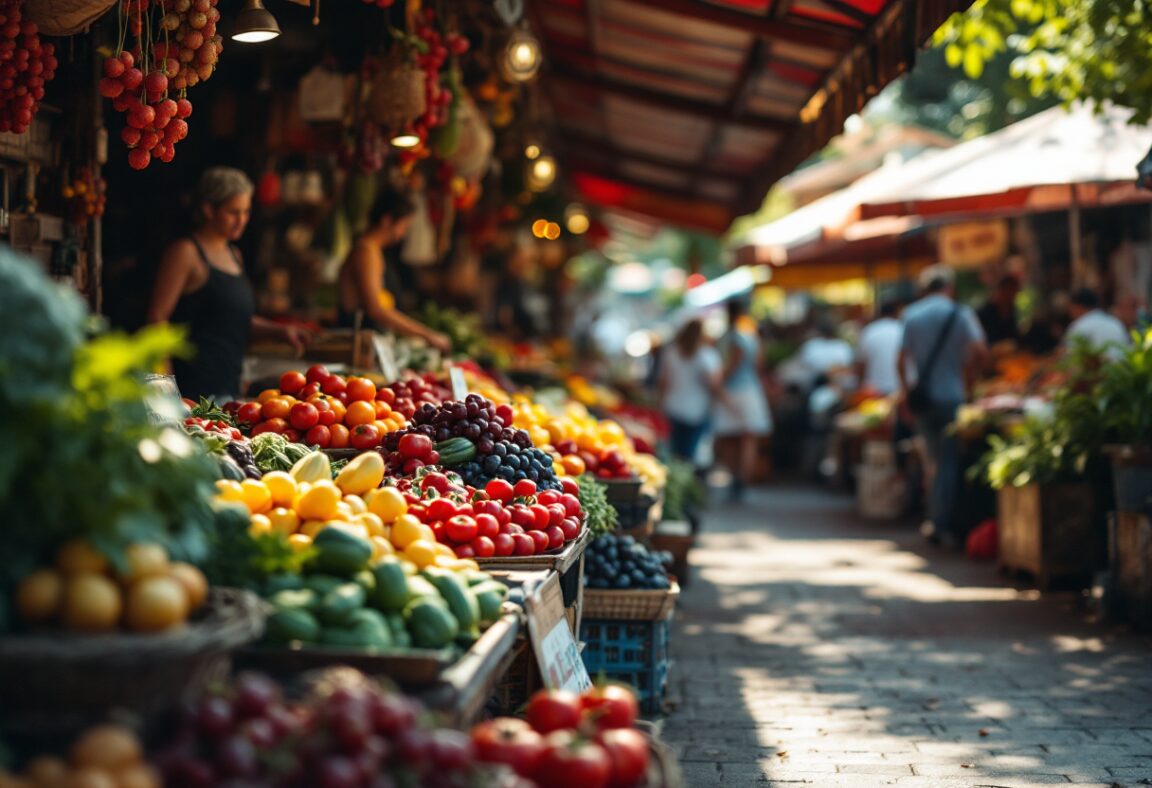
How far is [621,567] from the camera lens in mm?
5465

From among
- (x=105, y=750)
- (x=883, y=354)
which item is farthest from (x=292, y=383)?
(x=883, y=354)

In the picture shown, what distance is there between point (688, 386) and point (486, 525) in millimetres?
9026

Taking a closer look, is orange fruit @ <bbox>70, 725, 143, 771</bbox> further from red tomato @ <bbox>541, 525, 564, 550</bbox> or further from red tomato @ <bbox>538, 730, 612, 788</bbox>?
red tomato @ <bbox>541, 525, 564, 550</bbox>

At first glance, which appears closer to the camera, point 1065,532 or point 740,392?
point 1065,532

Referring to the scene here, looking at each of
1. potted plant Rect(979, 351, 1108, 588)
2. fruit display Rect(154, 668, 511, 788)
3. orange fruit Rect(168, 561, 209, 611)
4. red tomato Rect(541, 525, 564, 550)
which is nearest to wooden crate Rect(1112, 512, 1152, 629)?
potted plant Rect(979, 351, 1108, 588)

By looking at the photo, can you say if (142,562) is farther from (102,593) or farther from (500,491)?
(500,491)

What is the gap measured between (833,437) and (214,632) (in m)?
15.2

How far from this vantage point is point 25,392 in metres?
2.29

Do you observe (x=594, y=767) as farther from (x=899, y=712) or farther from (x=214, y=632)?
(x=899, y=712)

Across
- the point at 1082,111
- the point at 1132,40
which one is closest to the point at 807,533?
the point at 1082,111

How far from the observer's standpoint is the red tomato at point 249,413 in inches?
202

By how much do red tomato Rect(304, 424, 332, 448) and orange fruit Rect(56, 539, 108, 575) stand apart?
2577 mm

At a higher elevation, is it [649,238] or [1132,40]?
[649,238]

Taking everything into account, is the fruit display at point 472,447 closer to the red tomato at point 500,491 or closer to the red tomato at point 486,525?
the red tomato at point 500,491
